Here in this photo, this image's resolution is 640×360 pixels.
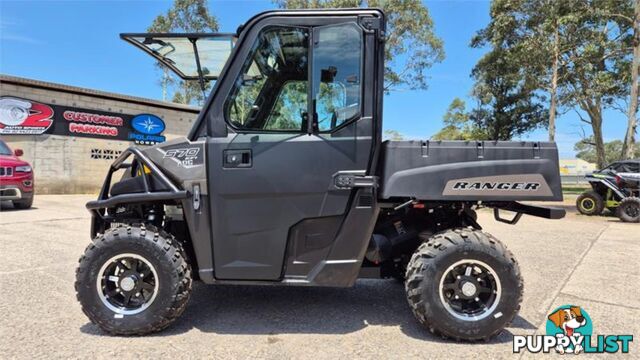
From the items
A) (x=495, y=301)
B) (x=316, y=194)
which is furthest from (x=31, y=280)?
(x=495, y=301)

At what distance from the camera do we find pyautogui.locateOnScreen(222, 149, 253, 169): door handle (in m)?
3.16

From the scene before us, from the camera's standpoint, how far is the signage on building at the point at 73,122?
15148mm

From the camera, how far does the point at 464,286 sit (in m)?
3.18

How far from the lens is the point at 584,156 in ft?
361

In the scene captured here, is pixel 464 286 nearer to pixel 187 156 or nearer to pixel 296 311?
pixel 296 311

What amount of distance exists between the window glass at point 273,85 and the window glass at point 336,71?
0.15m

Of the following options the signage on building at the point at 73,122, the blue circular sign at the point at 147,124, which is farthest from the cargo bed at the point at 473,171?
the blue circular sign at the point at 147,124

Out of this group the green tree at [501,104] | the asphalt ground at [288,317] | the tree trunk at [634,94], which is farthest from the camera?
the green tree at [501,104]

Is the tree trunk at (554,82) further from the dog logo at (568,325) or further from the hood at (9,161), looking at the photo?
the hood at (9,161)

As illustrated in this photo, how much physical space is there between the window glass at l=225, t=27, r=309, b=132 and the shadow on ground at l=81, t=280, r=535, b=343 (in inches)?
63.3

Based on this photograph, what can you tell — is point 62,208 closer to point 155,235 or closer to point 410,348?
point 155,235

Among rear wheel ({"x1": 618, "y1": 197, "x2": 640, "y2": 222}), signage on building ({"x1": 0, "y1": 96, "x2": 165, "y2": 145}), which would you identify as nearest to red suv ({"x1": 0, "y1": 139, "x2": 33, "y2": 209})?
signage on building ({"x1": 0, "y1": 96, "x2": 165, "y2": 145})

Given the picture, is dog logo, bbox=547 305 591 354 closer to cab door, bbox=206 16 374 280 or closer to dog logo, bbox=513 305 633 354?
dog logo, bbox=513 305 633 354

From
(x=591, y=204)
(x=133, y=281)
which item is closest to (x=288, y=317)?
(x=133, y=281)
